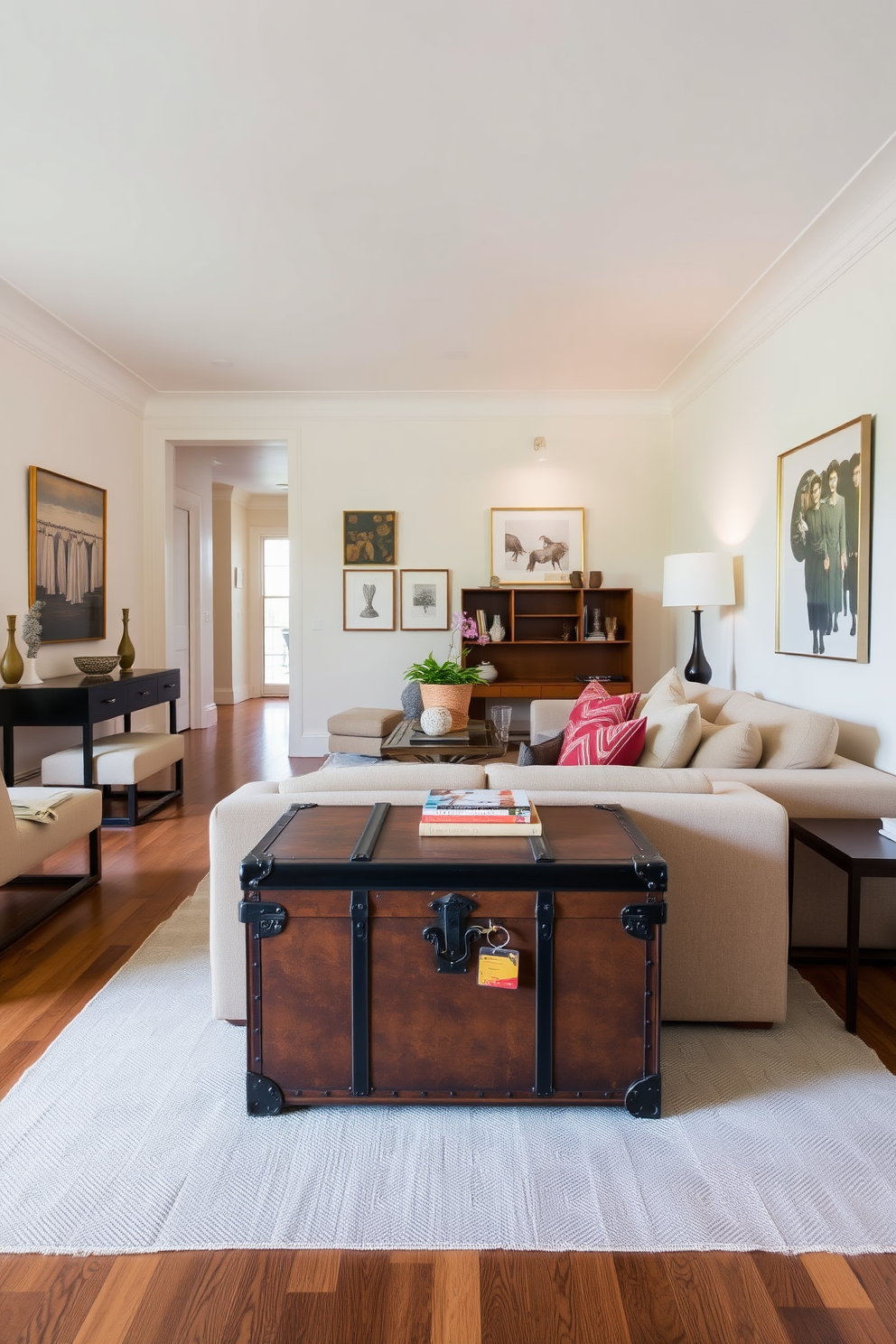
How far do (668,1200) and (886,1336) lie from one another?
16.4 inches

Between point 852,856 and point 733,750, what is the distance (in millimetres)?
727

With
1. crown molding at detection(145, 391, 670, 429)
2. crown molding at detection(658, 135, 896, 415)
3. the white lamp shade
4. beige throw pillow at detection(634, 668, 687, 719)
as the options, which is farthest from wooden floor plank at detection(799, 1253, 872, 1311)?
crown molding at detection(145, 391, 670, 429)

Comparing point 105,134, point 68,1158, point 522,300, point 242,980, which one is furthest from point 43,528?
point 68,1158

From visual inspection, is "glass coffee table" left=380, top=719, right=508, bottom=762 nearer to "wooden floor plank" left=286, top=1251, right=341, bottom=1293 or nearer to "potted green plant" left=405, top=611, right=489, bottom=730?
"potted green plant" left=405, top=611, right=489, bottom=730

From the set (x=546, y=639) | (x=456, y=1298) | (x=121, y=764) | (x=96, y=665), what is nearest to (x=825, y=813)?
(x=456, y=1298)

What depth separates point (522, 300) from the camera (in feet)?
14.7

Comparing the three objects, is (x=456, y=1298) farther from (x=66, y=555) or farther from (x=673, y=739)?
(x=66, y=555)

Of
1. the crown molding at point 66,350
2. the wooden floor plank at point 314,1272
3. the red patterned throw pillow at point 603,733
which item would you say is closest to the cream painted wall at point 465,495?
the crown molding at point 66,350

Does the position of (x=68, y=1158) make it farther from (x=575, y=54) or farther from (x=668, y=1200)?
(x=575, y=54)

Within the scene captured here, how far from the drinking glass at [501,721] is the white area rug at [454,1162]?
1919mm

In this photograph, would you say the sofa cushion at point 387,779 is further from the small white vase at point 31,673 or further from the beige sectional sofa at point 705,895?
the small white vase at point 31,673

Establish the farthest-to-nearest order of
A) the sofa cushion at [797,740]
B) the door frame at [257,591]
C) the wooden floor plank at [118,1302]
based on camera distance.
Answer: the door frame at [257,591] < the sofa cushion at [797,740] < the wooden floor plank at [118,1302]

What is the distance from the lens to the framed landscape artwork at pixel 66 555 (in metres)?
4.95

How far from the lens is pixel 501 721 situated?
403 cm
